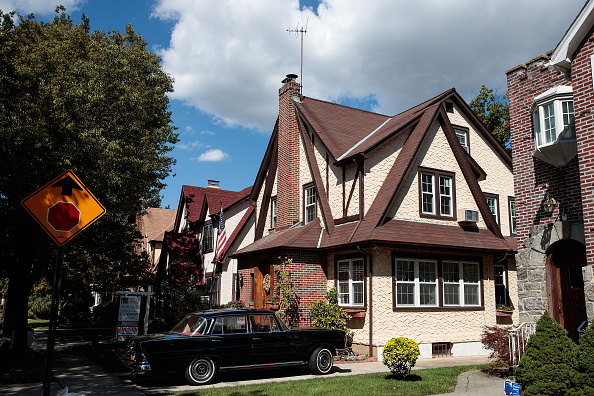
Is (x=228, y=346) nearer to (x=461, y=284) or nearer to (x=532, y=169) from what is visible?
(x=532, y=169)

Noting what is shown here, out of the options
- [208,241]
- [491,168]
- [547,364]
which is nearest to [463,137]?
[491,168]

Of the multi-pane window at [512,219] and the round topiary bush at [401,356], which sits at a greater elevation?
the multi-pane window at [512,219]

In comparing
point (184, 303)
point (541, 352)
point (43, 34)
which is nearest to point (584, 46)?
point (541, 352)

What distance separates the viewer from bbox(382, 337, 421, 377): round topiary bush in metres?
10.8

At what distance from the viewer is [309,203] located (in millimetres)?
19500

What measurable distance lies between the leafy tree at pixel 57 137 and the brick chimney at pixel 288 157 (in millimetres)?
5561

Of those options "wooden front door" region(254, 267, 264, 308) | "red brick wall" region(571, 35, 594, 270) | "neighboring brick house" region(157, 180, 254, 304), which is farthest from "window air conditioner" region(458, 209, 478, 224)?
"neighboring brick house" region(157, 180, 254, 304)

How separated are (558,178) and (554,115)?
1.54 metres

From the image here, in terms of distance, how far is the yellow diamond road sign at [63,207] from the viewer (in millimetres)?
6281

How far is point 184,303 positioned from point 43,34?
12.5 metres

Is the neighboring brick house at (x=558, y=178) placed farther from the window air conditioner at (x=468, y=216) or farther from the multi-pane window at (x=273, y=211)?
the multi-pane window at (x=273, y=211)

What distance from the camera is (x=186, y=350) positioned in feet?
35.4

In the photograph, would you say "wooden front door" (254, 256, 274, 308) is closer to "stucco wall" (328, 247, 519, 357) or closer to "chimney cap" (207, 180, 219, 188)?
"stucco wall" (328, 247, 519, 357)

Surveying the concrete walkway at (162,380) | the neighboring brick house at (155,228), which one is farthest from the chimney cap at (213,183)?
the concrete walkway at (162,380)
